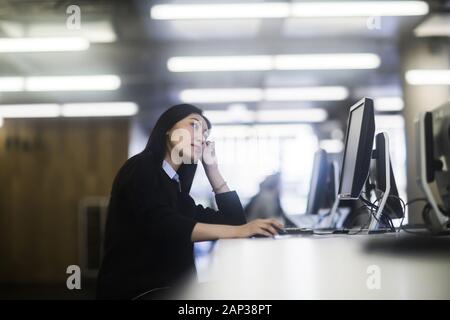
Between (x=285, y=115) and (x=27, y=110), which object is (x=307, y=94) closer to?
(x=285, y=115)

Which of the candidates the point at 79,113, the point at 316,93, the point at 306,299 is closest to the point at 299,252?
the point at 306,299

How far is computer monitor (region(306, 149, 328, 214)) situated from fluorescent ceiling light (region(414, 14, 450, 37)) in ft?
6.04

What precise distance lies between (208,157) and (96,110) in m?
3.57

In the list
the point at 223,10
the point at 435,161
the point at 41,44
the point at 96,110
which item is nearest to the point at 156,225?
the point at 435,161

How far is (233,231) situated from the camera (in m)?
1.59

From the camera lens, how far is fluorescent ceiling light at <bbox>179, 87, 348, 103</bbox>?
5531 mm

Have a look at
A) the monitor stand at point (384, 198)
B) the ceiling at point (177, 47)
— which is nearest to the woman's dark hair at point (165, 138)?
the monitor stand at point (384, 198)

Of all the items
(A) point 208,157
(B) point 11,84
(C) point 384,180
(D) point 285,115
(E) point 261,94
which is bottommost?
(C) point 384,180

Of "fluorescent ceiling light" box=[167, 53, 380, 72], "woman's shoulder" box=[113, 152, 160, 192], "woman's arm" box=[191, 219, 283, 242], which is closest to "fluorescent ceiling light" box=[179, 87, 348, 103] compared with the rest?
"fluorescent ceiling light" box=[167, 53, 380, 72]

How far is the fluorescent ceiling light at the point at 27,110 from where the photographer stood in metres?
4.29

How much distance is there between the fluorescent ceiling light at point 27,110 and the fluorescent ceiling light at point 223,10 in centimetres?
148

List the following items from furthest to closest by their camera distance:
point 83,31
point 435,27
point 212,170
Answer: point 83,31, point 435,27, point 212,170

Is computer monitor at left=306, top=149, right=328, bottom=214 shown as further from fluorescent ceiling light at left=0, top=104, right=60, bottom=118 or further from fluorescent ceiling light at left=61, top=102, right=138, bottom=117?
fluorescent ceiling light at left=61, top=102, right=138, bottom=117
